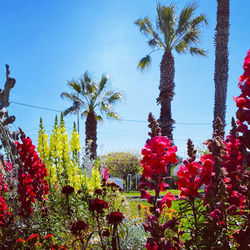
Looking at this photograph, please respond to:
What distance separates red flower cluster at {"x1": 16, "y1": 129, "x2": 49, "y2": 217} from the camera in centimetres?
473

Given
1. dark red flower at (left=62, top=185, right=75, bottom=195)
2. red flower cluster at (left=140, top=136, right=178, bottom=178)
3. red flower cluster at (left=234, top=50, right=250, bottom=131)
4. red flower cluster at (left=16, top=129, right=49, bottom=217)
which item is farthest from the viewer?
red flower cluster at (left=16, top=129, right=49, bottom=217)

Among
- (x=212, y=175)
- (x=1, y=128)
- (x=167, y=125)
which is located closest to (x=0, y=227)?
(x=212, y=175)

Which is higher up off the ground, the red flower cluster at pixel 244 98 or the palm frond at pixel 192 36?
the palm frond at pixel 192 36

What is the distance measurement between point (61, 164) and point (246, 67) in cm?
479

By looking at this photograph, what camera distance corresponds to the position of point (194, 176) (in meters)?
2.87

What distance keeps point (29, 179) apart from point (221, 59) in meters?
10.7

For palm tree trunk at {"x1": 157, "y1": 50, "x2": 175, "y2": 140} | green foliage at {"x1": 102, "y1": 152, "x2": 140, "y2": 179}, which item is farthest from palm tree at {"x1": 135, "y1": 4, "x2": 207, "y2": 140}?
green foliage at {"x1": 102, "y1": 152, "x2": 140, "y2": 179}

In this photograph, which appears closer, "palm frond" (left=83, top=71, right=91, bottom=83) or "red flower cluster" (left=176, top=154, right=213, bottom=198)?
"red flower cluster" (left=176, top=154, right=213, bottom=198)

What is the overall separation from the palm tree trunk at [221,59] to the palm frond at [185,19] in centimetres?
443

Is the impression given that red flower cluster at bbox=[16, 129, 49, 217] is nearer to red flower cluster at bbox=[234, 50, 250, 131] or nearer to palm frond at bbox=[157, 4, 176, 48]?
red flower cluster at bbox=[234, 50, 250, 131]

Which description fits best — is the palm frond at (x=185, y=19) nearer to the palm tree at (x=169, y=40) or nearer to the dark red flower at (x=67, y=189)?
the palm tree at (x=169, y=40)

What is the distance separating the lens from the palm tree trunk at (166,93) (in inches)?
736

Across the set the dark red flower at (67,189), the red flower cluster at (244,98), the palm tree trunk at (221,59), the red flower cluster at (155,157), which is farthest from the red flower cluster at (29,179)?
the palm tree trunk at (221,59)

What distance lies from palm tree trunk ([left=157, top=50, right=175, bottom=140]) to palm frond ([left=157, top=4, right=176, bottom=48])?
107cm
